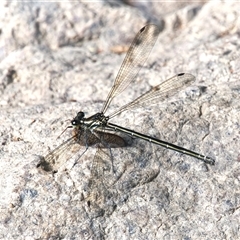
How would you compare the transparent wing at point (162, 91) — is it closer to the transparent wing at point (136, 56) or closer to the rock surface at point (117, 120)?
the rock surface at point (117, 120)

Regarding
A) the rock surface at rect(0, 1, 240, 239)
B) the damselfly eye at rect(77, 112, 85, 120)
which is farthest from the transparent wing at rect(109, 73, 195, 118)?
the damselfly eye at rect(77, 112, 85, 120)

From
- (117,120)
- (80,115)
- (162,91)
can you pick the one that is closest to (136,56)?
(162,91)

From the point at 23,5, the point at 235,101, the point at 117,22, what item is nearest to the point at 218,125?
the point at 235,101

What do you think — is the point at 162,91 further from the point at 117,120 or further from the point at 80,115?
the point at 80,115

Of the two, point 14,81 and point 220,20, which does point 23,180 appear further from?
point 220,20

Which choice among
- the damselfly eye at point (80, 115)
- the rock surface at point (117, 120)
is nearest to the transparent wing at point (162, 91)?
the rock surface at point (117, 120)
